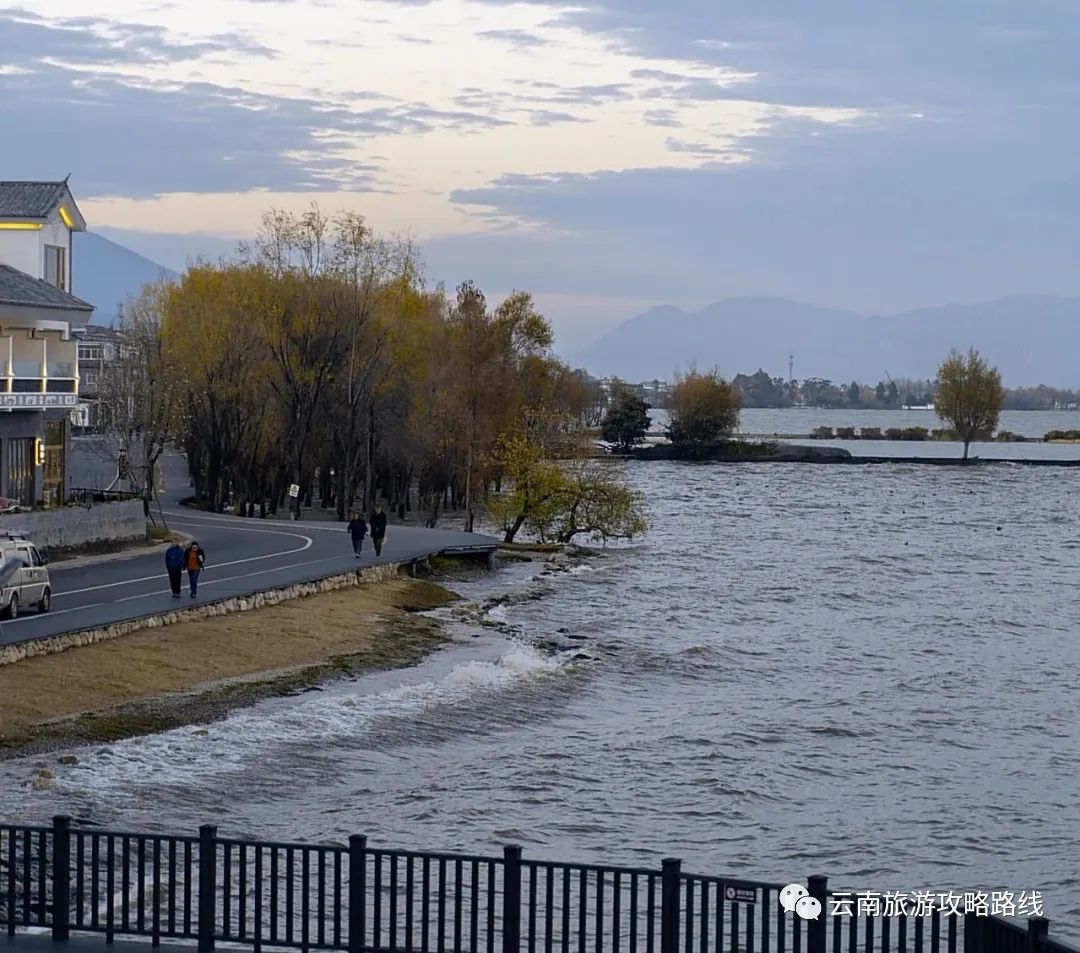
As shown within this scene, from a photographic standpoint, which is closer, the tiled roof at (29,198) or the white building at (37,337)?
the white building at (37,337)

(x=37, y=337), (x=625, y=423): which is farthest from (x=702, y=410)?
(x=37, y=337)

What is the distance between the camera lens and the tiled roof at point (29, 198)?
5147 cm

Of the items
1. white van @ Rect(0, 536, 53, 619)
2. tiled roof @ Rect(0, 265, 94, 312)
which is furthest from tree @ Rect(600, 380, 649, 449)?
white van @ Rect(0, 536, 53, 619)

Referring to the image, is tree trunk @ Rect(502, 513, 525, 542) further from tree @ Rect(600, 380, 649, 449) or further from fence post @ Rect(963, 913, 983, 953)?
tree @ Rect(600, 380, 649, 449)

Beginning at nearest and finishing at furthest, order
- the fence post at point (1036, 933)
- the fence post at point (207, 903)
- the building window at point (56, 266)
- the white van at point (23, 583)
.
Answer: the fence post at point (1036, 933) < the fence post at point (207, 903) < the white van at point (23, 583) < the building window at point (56, 266)

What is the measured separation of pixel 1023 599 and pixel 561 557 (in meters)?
18.8

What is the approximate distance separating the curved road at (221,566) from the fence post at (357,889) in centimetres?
1819

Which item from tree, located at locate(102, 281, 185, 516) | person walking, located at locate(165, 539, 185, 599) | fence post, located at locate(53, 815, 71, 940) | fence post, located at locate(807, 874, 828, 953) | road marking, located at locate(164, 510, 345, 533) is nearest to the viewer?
fence post, located at locate(807, 874, 828, 953)

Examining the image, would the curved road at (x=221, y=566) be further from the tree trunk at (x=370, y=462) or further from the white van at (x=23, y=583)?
the tree trunk at (x=370, y=462)

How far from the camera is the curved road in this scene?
33562 millimetres

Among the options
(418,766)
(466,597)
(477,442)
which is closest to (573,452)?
(477,442)

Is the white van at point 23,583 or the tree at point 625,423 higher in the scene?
the tree at point 625,423

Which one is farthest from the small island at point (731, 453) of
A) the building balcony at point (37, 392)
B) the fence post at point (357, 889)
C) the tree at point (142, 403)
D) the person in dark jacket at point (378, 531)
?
the fence post at point (357, 889)

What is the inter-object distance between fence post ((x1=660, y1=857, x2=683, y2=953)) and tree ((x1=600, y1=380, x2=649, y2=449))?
6450 inches
